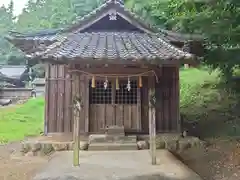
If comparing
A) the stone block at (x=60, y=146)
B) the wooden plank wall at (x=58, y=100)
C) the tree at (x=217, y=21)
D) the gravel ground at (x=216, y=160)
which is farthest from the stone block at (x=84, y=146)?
the tree at (x=217, y=21)

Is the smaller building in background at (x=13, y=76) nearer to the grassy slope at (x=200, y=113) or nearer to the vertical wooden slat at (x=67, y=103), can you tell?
the grassy slope at (x=200, y=113)

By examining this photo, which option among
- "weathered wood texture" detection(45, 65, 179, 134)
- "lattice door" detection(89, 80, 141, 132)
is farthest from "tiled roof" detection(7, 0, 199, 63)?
"lattice door" detection(89, 80, 141, 132)

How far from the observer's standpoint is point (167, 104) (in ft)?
40.7

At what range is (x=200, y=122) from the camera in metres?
15.0

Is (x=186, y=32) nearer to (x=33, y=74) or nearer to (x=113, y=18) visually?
(x=113, y=18)

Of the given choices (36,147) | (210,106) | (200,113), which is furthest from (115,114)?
(210,106)

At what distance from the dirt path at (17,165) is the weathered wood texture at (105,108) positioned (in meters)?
1.68

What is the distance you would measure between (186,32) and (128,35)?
7.36 ft

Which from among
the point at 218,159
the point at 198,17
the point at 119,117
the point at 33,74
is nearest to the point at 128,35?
the point at 119,117

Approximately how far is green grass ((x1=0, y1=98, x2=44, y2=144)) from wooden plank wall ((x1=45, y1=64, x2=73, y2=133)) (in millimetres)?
4329

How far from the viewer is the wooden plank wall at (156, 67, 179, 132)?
1235 cm

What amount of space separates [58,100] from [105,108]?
6.10 feet

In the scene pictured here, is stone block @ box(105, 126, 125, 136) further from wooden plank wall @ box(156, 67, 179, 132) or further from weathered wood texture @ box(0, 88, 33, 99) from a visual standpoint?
weathered wood texture @ box(0, 88, 33, 99)

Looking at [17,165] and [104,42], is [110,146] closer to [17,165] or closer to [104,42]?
[17,165]
